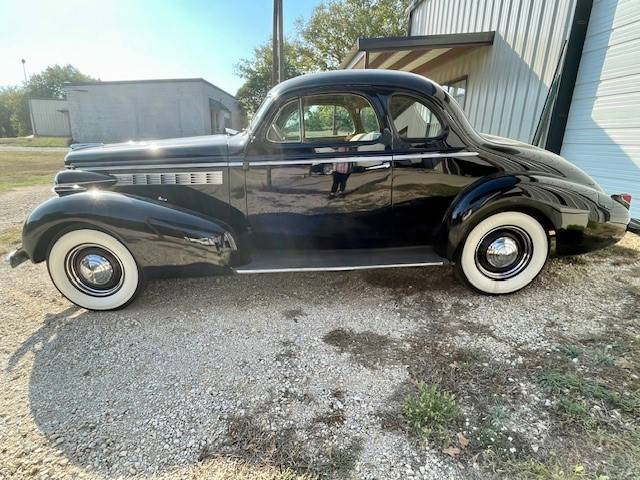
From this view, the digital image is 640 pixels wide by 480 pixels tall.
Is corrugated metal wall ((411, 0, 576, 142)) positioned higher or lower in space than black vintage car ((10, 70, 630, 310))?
higher

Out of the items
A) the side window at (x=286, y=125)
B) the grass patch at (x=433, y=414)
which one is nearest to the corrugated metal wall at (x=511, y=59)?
the side window at (x=286, y=125)

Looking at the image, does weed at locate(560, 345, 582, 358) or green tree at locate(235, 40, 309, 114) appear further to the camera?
green tree at locate(235, 40, 309, 114)

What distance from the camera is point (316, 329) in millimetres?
2799

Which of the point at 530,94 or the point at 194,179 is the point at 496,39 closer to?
the point at 530,94

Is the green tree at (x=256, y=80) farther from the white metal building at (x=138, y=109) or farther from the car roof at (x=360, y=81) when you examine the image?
the car roof at (x=360, y=81)

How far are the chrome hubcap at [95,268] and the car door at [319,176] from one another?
124cm

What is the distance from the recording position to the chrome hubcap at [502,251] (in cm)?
318

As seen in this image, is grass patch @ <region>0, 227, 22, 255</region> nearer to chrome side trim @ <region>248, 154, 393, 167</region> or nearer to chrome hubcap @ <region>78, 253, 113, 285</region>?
chrome hubcap @ <region>78, 253, 113, 285</region>

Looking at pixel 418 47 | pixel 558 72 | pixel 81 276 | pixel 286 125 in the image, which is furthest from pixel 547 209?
pixel 418 47

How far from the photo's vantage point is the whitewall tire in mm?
2932

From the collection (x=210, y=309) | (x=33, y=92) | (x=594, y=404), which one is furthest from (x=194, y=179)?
(x=33, y=92)

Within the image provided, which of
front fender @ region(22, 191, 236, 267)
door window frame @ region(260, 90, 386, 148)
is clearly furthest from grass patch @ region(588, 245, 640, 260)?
front fender @ region(22, 191, 236, 267)

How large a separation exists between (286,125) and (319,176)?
1.80 feet

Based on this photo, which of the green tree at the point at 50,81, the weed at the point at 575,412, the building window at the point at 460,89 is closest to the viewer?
the weed at the point at 575,412
